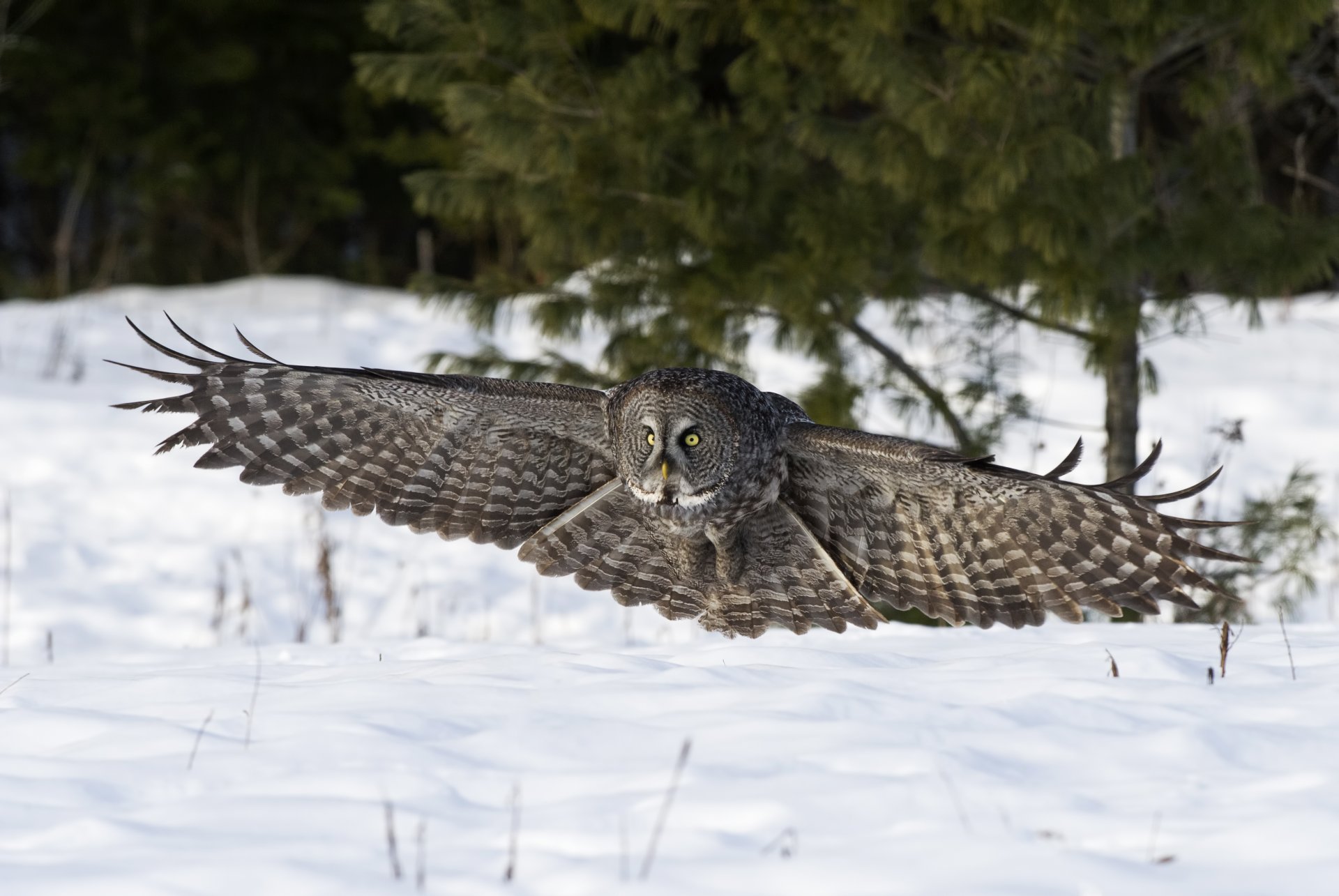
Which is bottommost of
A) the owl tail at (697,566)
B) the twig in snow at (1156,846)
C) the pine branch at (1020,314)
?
the twig in snow at (1156,846)

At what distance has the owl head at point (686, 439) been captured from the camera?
525cm

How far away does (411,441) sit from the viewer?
17.8ft

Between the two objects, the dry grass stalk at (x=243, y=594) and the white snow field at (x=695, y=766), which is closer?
the white snow field at (x=695, y=766)

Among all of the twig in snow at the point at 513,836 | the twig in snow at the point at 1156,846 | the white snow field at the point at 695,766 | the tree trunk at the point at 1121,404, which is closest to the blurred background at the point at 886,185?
the tree trunk at the point at 1121,404

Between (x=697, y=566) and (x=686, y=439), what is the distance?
1.88ft

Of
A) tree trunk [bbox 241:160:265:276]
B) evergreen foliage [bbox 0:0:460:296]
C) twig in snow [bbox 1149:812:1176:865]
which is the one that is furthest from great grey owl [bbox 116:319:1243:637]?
tree trunk [bbox 241:160:265:276]

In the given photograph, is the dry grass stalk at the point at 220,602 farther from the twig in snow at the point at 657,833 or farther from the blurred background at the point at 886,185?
the twig in snow at the point at 657,833

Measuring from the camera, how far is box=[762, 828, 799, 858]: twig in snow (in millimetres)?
2715

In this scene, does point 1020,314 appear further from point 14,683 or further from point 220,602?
point 14,683

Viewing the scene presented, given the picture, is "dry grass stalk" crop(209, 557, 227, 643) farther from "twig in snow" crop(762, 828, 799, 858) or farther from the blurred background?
"twig in snow" crop(762, 828, 799, 858)

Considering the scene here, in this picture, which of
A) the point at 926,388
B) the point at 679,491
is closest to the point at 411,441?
the point at 679,491

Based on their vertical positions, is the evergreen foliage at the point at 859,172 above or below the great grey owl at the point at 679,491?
above

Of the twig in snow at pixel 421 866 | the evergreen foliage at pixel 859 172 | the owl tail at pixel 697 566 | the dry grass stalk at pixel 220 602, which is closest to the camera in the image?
the twig in snow at pixel 421 866

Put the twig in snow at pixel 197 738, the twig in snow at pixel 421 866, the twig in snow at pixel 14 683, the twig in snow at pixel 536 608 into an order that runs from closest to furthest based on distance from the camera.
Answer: the twig in snow at pixel 421 866, the twig in snow at pixel 197 738, the twig in snow at pixel 14 683, the twig in snow at pixel 536 608
